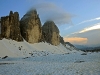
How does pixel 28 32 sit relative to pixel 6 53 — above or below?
above

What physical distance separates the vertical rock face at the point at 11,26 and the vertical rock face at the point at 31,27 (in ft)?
16.7

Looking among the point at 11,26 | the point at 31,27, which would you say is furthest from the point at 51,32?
the point at 11,26

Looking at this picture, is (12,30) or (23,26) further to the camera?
(23,26)

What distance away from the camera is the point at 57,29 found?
91.9 metres

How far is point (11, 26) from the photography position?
177 ft

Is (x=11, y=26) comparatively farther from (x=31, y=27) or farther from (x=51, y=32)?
(x=51, y=32)

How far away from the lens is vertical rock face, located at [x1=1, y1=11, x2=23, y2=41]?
52.5m

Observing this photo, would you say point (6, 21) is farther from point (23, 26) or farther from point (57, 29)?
point (57, 29)

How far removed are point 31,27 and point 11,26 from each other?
9718 mm

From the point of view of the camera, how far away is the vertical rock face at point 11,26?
172 ft

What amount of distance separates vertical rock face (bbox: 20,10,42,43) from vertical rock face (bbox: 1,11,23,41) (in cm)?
510

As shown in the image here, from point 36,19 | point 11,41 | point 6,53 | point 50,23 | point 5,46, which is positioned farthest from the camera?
point 50,23

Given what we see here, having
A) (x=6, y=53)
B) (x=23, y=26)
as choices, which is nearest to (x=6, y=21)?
(x=23, y=26)

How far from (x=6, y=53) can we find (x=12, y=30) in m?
13.0
